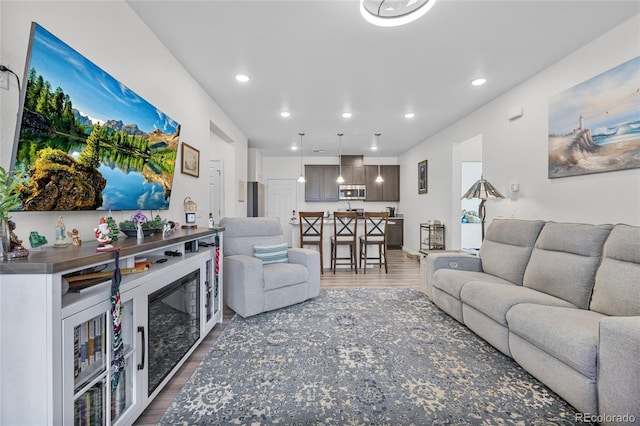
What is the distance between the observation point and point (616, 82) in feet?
7.23

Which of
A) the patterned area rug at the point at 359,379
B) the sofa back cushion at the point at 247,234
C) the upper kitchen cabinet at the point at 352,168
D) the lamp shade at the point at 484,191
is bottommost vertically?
the patterned area rug at the point at 359,379

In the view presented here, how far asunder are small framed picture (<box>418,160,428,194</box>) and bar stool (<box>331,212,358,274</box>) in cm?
213

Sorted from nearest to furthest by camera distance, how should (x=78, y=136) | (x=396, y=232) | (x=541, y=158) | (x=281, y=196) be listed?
(x=78, y=136) < (x=541, y=158) < (x=396, y=232) < (x=281, y=196)

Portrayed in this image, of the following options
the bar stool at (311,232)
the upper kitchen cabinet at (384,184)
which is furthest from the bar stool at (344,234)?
the upper kitchen cabinet at (384,184)

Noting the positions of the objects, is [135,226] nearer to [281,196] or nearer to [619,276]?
[619,276]

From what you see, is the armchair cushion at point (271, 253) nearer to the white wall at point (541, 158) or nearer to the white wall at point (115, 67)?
the white wall at point (115, 67)

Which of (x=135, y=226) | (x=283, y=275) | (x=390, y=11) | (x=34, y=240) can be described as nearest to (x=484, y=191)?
(x=390, y=11)

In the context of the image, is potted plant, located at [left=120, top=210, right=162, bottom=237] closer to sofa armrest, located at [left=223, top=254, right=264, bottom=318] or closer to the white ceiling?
sofa armrest, located at [left=223, top=254, right=264, bottom=318]

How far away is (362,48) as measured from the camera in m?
2.54

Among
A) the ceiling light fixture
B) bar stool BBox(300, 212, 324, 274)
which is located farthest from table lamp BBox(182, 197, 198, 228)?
the ceiling light fixture

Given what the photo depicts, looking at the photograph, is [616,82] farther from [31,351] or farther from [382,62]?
[31,351]

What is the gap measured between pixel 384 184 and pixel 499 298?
19.1 feet

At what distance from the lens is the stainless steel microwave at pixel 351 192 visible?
24.9 feet

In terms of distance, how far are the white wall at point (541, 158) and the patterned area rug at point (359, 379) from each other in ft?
5.34
